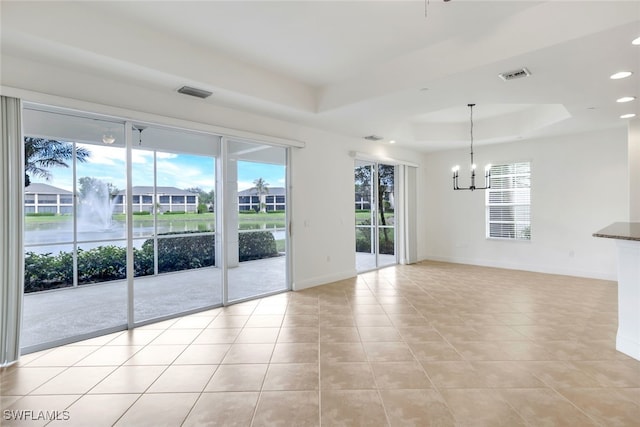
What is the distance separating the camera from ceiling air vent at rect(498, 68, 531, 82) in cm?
317

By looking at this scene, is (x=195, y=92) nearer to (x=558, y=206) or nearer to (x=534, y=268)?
(x=558, y=206)

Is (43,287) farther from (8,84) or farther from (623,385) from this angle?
(623,385)

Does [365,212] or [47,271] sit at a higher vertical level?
[365,212]

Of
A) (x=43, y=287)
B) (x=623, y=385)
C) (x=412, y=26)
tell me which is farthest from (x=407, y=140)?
(x=43, y=287)

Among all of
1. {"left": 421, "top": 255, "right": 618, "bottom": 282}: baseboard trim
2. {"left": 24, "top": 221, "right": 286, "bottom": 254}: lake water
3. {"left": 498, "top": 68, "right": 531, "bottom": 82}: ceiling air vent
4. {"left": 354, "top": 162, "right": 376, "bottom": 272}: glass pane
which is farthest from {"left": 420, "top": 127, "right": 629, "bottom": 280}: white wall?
{"left": 24, "top": 221, "right": 286, "bottom": 254}: lake water

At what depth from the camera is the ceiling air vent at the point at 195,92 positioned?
3.65 metres

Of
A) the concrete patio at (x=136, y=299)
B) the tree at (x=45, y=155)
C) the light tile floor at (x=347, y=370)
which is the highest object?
the tree at (x=45, y=155)

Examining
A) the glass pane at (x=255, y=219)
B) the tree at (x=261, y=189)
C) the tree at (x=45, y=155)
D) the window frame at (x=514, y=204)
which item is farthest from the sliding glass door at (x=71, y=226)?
the window frame at (x=514, y=204)

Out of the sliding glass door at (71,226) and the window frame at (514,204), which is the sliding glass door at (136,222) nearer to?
the sliding glass door at (71,226)

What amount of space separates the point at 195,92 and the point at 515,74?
357 cm

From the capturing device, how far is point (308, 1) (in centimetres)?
269

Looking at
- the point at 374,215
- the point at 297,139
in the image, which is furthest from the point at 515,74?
the point at 374,215

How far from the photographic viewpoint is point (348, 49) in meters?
3.49

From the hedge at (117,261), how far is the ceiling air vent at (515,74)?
153 inches
